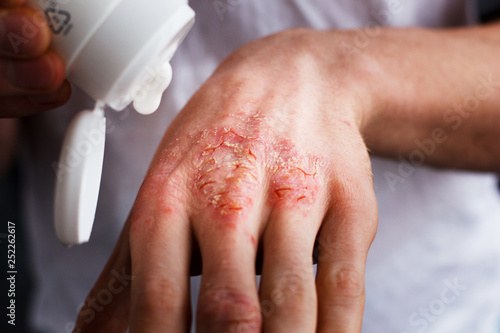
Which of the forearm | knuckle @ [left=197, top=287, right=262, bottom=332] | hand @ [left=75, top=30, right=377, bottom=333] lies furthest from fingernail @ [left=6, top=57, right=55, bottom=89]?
the forearm

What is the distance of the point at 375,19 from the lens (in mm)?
817

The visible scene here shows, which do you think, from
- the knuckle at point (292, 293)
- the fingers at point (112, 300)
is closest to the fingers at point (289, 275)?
the knuckle at point (292, 293)

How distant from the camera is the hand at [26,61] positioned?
14.1 inches

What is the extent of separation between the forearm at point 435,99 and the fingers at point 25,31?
429mm

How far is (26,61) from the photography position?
39cm

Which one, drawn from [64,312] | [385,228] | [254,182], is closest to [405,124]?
[385,228]

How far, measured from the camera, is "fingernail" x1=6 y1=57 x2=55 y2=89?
38cm

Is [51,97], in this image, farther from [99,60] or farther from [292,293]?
[292,293]

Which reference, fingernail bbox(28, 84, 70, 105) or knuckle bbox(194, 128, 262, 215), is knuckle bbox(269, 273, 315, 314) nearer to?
knuckle bbox(194, 128, 262, 215)

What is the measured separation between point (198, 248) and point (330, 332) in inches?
5.7

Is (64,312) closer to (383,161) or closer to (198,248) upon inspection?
(198,248)

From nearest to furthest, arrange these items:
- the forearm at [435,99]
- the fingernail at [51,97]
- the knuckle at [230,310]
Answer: the knuckle at [230,310] < the fingernail at [51,97] < the forearm at [435,99]

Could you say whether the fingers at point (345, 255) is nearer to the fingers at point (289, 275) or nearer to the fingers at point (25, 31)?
the fingers at point (289, 275)

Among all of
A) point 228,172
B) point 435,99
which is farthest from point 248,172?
point 435,99
